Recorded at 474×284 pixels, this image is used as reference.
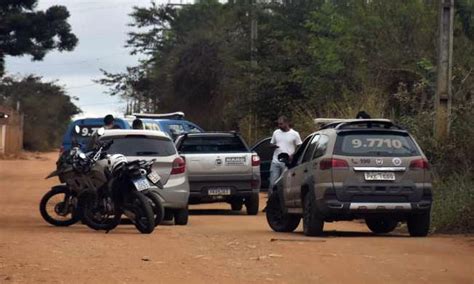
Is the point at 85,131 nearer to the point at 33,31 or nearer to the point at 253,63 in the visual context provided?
the point at 33,31

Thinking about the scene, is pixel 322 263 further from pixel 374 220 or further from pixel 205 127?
pixel 205 127

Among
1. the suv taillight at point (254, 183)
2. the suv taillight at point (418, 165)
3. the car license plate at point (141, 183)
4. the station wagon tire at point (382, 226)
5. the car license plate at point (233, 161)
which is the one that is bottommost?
the station wagon tire at point (382, 226)

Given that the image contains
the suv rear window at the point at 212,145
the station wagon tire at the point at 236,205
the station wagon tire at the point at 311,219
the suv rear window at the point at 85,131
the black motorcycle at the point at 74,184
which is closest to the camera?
the station wagon tire at the point at 311,219

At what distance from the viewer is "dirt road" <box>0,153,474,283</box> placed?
10180 millimetres

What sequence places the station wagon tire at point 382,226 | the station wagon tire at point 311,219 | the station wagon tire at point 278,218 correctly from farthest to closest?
the station wagon tire at point 278,218 → the station wagon tire at point 382,226 → the station wagon tire at point 311,219

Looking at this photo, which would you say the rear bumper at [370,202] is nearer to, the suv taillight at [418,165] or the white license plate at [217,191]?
the suv taillight at [418,165]

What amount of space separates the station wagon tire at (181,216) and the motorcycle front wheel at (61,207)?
1880 mm

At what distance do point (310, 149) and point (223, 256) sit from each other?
13.0 ft

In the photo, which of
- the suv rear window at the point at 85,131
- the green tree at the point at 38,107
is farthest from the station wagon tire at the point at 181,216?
the green tree at the point at 38,107

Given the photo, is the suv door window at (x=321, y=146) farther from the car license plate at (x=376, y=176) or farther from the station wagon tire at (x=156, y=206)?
the station wagon tire at (x=156, y=206)

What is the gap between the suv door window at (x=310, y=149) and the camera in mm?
15258

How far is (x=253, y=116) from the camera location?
36219mm

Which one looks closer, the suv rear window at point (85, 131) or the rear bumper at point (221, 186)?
the rear bumper at point (221, 186)

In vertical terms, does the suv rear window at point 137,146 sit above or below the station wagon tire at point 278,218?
above
